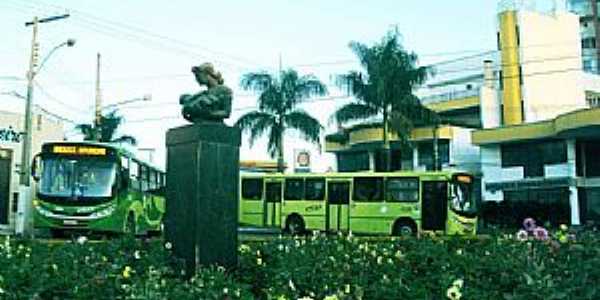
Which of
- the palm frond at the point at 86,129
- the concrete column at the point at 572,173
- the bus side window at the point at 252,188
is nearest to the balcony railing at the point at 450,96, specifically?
the concrete column at the point at 572,173

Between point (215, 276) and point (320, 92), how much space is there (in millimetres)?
36868

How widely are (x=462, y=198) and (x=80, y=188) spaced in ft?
46.8

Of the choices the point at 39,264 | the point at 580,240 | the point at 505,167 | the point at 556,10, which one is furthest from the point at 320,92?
the point at 39,264

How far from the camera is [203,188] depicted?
8047 mm

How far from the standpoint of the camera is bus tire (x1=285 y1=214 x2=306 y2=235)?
97.8 ft

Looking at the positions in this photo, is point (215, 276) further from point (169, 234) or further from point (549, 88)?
point (549, 88)

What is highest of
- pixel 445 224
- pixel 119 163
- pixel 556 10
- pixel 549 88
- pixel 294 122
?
pixel 556 10

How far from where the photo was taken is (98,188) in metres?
20.4

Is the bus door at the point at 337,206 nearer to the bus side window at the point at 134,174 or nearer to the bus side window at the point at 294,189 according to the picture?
the bus side window at the point at 294,189

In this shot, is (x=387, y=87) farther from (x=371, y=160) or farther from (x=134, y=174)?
(x=134, y=174)

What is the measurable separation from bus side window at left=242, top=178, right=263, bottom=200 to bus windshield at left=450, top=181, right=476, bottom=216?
8917mm

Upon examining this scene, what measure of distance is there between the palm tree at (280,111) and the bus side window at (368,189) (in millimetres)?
13622

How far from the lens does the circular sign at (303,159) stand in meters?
38.5

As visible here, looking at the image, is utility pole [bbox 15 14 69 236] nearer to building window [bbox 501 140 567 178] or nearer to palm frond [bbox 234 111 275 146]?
palm frond [bbox 234 111 275 146]
